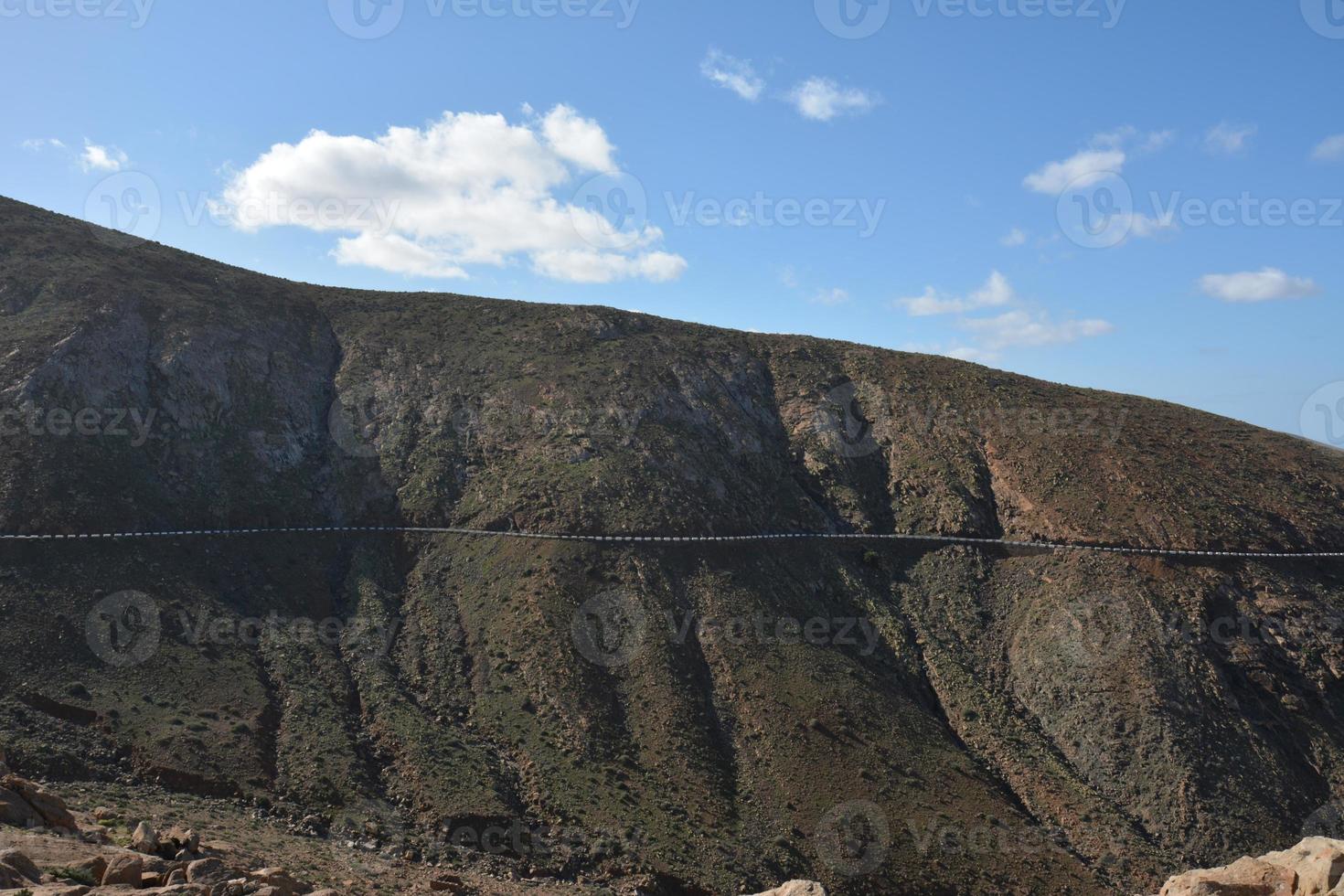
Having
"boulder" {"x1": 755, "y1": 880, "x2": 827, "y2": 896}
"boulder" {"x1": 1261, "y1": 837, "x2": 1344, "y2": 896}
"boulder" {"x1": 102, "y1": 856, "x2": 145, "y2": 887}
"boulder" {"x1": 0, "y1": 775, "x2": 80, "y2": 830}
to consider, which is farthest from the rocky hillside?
"boulder" {"x1": 1261, "y1": 837, "x2": 1344, "y2": 896}

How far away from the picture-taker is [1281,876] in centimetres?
1717

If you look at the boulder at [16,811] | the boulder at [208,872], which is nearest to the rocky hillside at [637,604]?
the boulder at [16,811]

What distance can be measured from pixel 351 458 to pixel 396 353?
11.9 meters

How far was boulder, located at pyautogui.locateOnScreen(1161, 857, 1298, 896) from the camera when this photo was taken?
55.7ft

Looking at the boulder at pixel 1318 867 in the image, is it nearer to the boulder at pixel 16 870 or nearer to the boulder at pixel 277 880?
the boulder at pixel 277 880

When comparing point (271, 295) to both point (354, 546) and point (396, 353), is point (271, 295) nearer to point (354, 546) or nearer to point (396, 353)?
point (396, 353)

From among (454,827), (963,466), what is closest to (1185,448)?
(963,466)

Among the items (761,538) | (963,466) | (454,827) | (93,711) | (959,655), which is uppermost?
(963,466)

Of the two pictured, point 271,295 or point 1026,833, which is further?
point 271,295

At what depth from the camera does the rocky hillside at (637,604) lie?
3103 cm

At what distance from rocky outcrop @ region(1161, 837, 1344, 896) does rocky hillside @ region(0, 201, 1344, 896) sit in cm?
1378

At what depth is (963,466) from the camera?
54750 mm

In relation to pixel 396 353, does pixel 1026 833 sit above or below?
below

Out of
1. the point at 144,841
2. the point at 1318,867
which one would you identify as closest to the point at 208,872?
the point at 144,841
